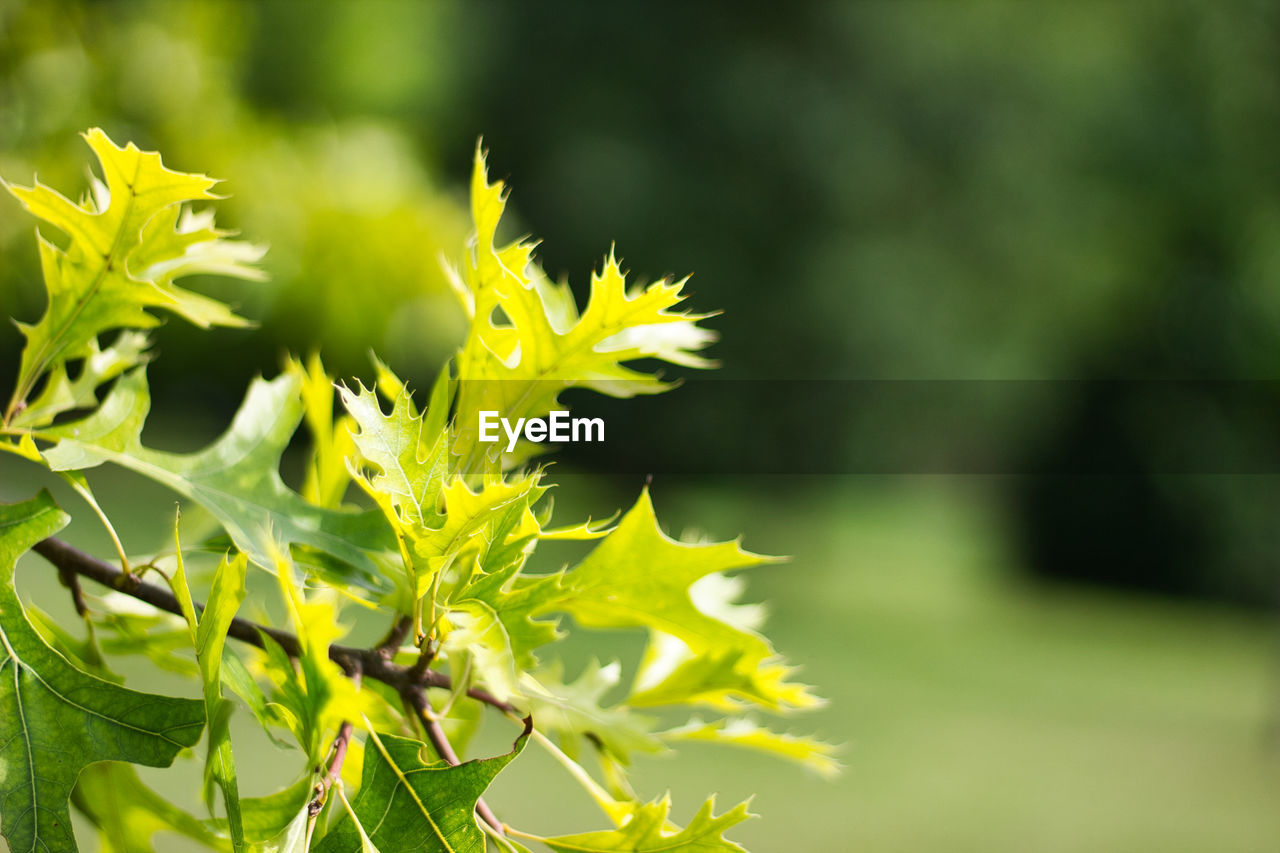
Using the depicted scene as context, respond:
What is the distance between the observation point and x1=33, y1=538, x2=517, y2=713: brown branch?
453 mm

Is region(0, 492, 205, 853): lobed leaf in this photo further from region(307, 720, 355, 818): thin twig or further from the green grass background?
the green grass background

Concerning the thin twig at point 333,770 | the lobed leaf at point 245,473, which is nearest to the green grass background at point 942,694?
the lobed leaf at point 245,473

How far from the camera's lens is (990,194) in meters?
11.5

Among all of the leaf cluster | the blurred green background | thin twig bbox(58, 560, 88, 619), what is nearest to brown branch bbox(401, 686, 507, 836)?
the leaf cluster

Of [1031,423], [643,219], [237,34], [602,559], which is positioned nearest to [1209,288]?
[1031,423]

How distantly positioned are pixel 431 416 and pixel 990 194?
11.8 m

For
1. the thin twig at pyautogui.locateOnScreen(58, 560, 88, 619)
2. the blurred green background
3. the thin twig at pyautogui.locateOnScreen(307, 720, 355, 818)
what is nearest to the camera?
the thin twig at pyautogui.locateOnScreen(307, 720, 355, 818)

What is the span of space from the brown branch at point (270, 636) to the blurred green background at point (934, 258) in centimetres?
705

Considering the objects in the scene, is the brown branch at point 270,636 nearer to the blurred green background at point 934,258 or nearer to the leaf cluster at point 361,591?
the leaf cluster at point 361,591

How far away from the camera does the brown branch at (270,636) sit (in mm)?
453

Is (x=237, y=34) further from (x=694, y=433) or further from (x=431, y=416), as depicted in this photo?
(x=694, y=433)

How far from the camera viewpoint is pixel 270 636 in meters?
0.44

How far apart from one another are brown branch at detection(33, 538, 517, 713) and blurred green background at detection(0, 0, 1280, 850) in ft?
23.1

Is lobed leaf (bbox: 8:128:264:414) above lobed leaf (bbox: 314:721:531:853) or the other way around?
above
